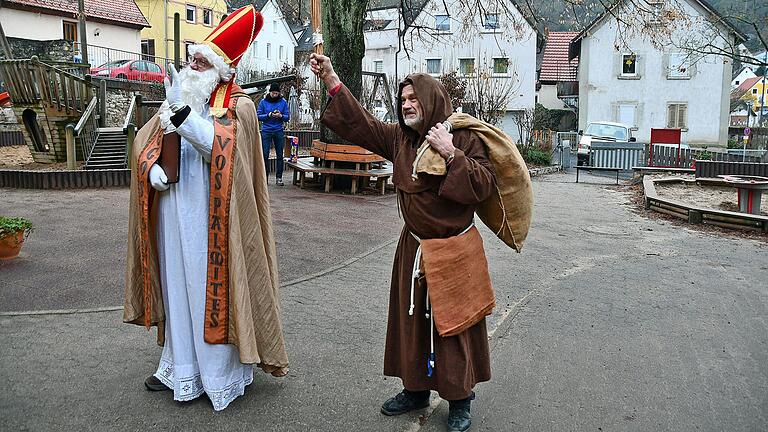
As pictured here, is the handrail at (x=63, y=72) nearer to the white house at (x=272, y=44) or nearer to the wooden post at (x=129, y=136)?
the wooden post at (x=129, y=136)

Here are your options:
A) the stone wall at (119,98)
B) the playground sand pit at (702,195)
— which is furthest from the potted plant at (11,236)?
the stone wall at (119,98)

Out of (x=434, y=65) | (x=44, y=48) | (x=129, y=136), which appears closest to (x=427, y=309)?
(x=129, y=136)

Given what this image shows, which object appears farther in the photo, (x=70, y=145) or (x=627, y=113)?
(x=627, y=113)

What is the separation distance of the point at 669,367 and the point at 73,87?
45.9 feet

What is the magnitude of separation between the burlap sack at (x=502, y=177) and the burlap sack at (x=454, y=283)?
202 mm

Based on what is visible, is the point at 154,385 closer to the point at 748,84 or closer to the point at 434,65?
the point at 434,65

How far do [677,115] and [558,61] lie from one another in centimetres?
941

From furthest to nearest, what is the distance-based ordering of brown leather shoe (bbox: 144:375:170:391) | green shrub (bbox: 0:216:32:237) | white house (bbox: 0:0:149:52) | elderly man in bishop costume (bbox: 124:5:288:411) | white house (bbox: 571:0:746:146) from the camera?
white house (bbox: 571:0:746:146) → white house (bbox: 0:0:149:52) → green shrub (bbox: 0:216:32:237) → brown leather shoe (bbox: 144:375:170:391) → elderly man in bishop costume (bbox: 124:5:288:411)

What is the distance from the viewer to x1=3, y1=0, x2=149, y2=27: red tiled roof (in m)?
36.2

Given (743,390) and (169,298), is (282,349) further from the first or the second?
(743,390)

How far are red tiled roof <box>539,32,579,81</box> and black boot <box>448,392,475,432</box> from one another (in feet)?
145

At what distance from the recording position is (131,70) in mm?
33906

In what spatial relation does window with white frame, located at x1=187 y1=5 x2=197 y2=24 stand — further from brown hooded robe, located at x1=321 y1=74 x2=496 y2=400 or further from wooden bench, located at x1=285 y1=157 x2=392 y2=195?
brown hooded robe, located at x1=321 y1=74 x2=496 y2=400

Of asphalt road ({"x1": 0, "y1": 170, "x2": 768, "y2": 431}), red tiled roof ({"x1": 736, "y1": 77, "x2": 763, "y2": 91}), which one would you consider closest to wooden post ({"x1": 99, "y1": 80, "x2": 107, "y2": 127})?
asphalt road ({"x1": 0, "y1": 170, "x2": 768, "y2": 431})
